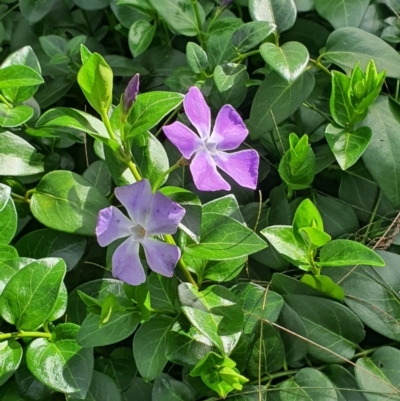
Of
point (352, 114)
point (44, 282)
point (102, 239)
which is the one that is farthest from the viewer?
point (352, 114)

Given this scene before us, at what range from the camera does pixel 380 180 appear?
912 millimetres

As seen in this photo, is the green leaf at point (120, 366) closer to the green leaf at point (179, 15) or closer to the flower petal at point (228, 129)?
the flower petal at point (228, 129)

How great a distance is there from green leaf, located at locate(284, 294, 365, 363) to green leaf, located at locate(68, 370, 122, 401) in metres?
0.27

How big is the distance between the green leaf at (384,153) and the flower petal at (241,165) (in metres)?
0.28

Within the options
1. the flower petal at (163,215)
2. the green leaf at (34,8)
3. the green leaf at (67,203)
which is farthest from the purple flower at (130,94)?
the green leaf at (34,8)

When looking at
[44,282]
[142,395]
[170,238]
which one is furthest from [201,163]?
[142,395]

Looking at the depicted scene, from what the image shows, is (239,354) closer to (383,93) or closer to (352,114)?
(352,114)

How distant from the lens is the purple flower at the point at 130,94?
67 cm

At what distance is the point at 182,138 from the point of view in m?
0.68

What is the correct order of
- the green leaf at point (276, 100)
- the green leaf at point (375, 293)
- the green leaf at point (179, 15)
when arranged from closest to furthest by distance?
the green leaf at point (375, 293) < the green leaf at point (276, 100) < the green leaf at point (179, 15)

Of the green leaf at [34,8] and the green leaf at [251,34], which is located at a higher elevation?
the green leaf at [251,34]

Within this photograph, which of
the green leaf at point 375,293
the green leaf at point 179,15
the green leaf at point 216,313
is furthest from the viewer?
the green leaf at point 179,15

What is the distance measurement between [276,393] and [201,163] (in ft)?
1.13

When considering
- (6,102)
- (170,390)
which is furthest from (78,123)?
(170,390)
